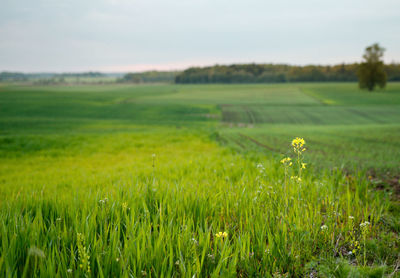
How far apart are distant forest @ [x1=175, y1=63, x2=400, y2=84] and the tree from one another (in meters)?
26.0

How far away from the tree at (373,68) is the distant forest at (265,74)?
1022 inches

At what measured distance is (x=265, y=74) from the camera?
430 ft

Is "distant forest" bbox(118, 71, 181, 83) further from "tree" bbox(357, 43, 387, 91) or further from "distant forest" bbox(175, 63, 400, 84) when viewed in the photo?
"tree" bbox(357, 43, 387, 91)

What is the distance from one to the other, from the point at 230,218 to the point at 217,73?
136177mm

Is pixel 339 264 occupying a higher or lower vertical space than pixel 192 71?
lower

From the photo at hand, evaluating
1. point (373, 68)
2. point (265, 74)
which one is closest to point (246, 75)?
point (265, 74)

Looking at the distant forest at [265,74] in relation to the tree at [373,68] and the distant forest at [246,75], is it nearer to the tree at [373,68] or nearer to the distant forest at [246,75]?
the distant forest at [246,75]

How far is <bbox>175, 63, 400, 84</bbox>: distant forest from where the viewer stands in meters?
116

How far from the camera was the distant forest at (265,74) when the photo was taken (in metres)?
116

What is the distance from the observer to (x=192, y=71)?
5664 inches

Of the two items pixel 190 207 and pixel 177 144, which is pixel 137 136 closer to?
pixel 177 144

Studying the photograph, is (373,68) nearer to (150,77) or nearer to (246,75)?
(246,75)

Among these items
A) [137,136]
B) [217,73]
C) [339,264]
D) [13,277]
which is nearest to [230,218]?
[339,264]

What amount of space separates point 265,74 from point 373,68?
2190 inches
